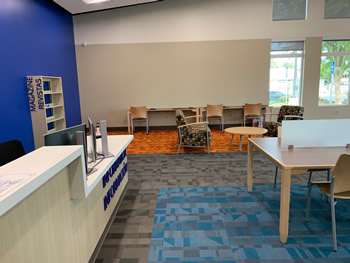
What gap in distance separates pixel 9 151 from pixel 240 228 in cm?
212

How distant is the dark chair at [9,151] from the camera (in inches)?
76.7

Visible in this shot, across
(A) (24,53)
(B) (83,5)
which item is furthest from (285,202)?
(B) (83,5)

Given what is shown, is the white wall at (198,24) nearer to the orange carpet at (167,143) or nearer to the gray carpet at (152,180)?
the orange carpet at (167,143)

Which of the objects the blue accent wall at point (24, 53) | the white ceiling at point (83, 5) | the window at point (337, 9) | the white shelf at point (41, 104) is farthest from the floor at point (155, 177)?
the window at point (337, 9)

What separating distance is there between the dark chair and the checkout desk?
0.74m

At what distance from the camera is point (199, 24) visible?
24.3 feet

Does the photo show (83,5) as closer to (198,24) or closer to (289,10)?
(198,24)

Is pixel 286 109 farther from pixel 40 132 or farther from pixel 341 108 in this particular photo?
pixel 40 132

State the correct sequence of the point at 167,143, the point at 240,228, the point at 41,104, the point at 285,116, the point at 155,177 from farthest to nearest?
the point at 167,143 < the point at 285,116 < the point at 41,104 < the point at 155,177 < the point at 240,228

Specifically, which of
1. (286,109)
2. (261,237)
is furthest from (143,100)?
(261,237)

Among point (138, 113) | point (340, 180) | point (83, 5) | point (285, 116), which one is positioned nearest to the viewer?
point (340, 180)

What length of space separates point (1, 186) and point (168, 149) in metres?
4.44

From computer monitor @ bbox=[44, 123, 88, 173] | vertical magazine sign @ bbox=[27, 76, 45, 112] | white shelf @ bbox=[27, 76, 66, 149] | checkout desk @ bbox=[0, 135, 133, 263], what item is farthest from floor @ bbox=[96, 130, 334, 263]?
vertical magazine sign @ bbox=[27, 76, 45, 112]

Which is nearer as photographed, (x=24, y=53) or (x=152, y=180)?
(x=152, y=180)
